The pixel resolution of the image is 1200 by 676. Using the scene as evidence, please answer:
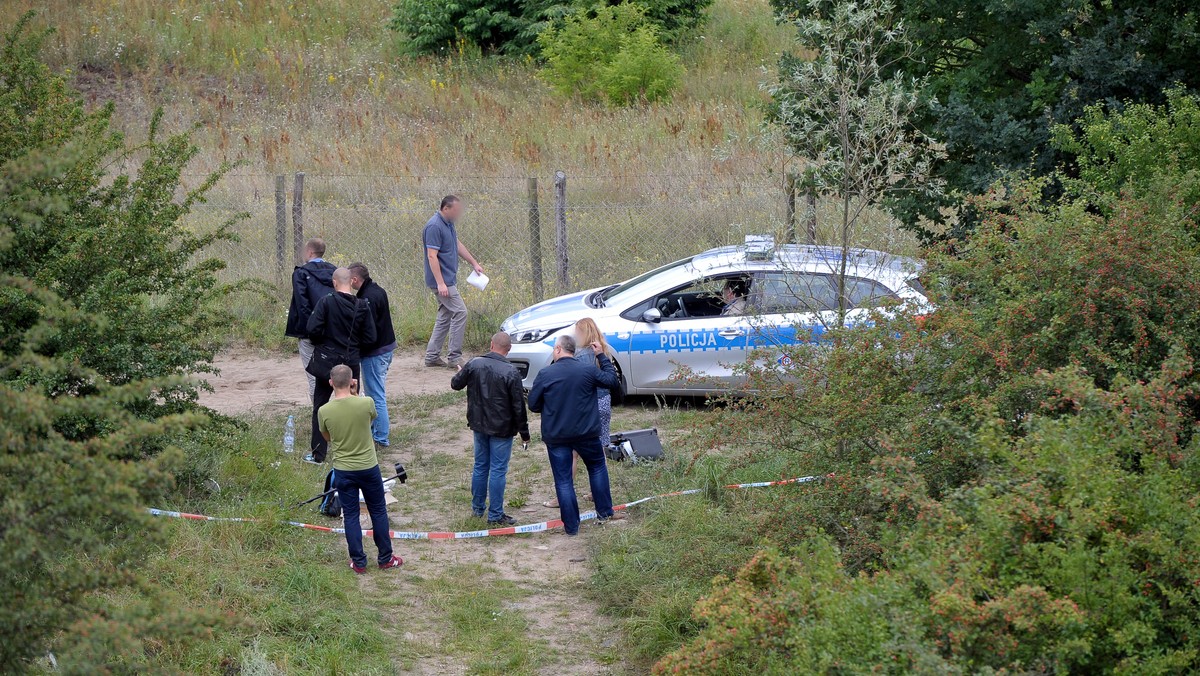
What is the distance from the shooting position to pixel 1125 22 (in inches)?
383

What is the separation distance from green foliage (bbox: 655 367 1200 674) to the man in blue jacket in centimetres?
293

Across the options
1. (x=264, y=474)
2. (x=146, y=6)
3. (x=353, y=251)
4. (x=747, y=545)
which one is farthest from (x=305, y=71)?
(x=747, y=545)

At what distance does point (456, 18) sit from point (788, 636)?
23.7 meters

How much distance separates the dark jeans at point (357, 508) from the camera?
23.1ft

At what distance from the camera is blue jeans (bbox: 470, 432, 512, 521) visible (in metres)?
8.00

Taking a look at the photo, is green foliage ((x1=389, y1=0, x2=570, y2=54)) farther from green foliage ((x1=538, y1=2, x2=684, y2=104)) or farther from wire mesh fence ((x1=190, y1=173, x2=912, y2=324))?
wire mesh fence ((x1=190, y1=173, x2=912, y2=324))

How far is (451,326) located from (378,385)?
104 inches

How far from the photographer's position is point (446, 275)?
1204 cm

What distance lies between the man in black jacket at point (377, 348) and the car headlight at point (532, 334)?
1514mm

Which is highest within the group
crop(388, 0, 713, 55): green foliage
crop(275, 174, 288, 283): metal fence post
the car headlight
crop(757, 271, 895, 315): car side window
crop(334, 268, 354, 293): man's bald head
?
crop(388, 0, 713, 55): green foliage

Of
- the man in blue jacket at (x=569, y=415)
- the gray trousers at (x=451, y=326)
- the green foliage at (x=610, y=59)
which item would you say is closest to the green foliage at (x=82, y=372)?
the man in blue jacket at (x=569, y=415)

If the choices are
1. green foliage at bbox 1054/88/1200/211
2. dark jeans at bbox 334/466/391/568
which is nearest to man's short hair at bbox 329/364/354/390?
dark jeans at bbox 334/466/391/568

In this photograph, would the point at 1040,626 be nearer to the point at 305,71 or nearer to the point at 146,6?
the point at 305,71

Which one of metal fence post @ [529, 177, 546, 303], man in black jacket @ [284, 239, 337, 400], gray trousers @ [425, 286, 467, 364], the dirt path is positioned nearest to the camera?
the dirt path
